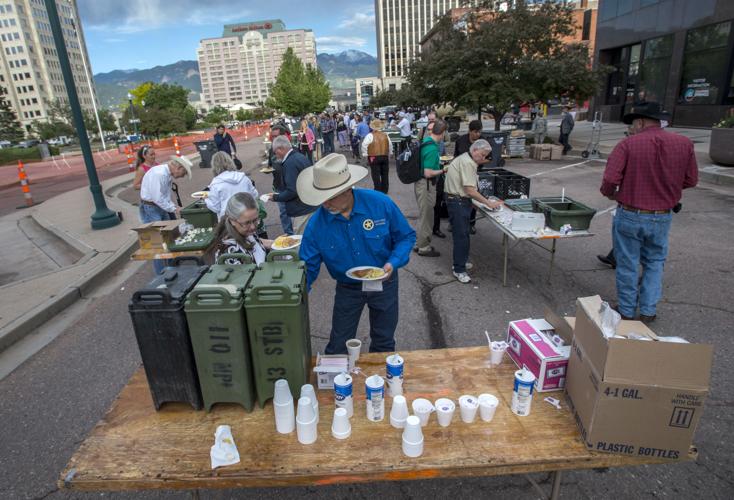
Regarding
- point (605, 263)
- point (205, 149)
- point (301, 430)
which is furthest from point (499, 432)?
point (205, 149)

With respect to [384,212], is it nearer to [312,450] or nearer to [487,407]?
[487,407]

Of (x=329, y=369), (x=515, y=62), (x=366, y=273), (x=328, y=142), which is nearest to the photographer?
(x=329, y=369)

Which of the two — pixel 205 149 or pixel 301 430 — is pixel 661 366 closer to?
pixel 301 430

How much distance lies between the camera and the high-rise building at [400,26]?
12825 cm

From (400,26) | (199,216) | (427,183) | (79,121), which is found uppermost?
(400,26)

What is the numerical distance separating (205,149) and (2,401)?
59.6ft

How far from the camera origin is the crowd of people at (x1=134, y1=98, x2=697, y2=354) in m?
3.10

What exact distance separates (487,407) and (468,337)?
8.87 feet

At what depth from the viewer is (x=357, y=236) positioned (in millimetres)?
3111

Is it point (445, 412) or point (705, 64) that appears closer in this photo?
point (445, 412)

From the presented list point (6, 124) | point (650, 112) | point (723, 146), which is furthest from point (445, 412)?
point (6, 124)

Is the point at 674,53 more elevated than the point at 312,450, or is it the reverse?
the point at 674,53

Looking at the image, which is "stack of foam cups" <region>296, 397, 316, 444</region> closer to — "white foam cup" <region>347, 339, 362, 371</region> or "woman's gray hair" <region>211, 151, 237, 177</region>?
"white foam cup" <region>347, 339, 362, 371</region>

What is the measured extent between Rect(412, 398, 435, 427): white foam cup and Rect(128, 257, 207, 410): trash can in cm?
118
